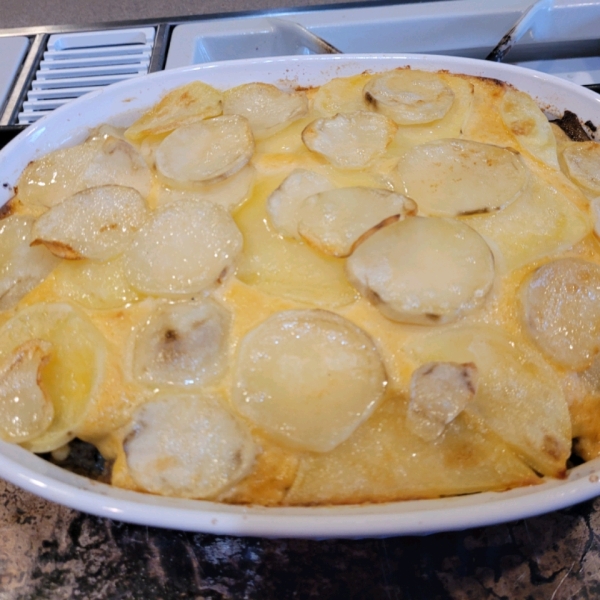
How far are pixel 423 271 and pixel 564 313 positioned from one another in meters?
0.25

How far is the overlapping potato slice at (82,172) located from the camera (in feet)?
3.54

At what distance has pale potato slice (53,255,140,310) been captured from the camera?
0.92 metres

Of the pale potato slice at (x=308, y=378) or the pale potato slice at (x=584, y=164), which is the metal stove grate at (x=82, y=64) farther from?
the pale potato slice at (x=584, y=164)

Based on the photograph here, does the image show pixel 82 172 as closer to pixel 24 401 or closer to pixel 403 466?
pixel 24 401

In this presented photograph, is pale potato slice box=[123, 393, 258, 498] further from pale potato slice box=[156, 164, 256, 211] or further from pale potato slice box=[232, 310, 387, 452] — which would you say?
pale potato slice box=[156, 164, 256, 211]

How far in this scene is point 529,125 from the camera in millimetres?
1157

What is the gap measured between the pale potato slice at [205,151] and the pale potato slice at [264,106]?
0.07 meters

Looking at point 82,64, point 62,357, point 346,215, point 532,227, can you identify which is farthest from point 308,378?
point 82,64

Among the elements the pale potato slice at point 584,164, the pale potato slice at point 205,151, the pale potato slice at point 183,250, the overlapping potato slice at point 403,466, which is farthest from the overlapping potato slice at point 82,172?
the pale potato slice at point 584,164

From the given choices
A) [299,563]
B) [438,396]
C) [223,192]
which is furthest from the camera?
[223,192]

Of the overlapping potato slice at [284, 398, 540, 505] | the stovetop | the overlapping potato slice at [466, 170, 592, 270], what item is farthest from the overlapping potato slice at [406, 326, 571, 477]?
the stovetop

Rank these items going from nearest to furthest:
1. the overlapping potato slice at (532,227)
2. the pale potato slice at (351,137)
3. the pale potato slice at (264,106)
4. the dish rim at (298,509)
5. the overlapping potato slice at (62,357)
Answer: the dish rim at (298,509), the overlapping potato slice at (62,357), the overlapping potato slice at (532,227), the pale potato slice at (351,137), the pale potato slice at (264,106)

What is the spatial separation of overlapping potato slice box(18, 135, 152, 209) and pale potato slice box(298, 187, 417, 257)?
1.26 feet

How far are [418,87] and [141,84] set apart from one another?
717mm
